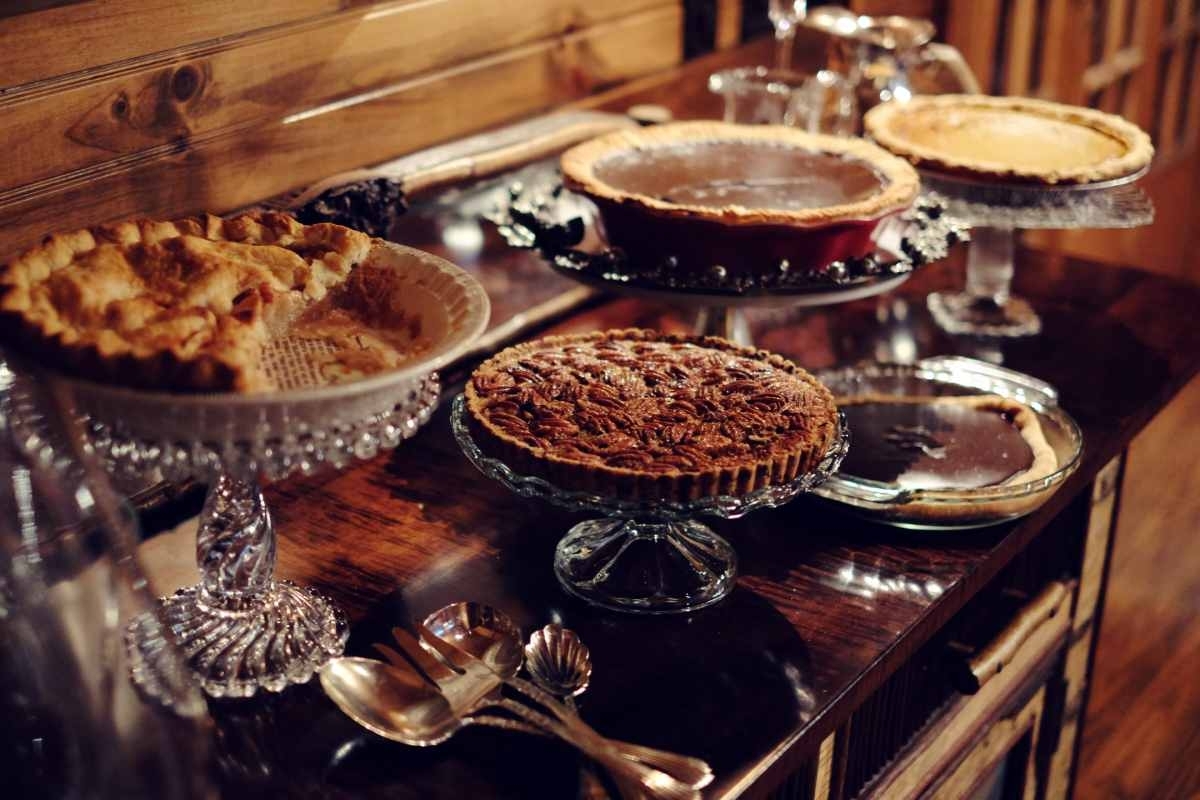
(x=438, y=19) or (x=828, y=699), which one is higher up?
(x=438, y=19)

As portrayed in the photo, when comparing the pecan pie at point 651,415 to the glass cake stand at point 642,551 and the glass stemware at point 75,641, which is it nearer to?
the glass cake stand at point 642,551

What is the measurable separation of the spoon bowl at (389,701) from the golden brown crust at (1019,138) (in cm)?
87

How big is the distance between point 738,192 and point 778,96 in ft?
1.14

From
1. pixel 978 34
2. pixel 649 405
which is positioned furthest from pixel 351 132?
pixel 978 34

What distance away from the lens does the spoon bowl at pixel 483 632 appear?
2.84 feet

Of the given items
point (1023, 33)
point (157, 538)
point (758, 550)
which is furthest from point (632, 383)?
point (1023, 33)

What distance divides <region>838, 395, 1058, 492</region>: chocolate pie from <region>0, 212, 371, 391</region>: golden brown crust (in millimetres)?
491

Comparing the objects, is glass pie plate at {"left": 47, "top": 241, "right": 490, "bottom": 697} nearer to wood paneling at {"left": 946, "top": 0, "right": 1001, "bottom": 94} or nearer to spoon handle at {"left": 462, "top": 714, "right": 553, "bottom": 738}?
spoon handle at {"left": 462, "top": 714, "right": 553, "bottom": 738}

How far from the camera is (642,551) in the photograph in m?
1.00

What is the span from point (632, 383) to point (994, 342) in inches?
24.7

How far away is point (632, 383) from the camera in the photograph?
100cm

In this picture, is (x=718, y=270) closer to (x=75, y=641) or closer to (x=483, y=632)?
(x=483, y=632)

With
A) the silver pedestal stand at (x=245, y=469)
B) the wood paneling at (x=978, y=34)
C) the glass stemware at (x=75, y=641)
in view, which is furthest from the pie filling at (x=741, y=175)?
the wood paneling at (x=978, y=34)

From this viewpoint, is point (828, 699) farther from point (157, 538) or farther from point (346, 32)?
point (346, 32)
